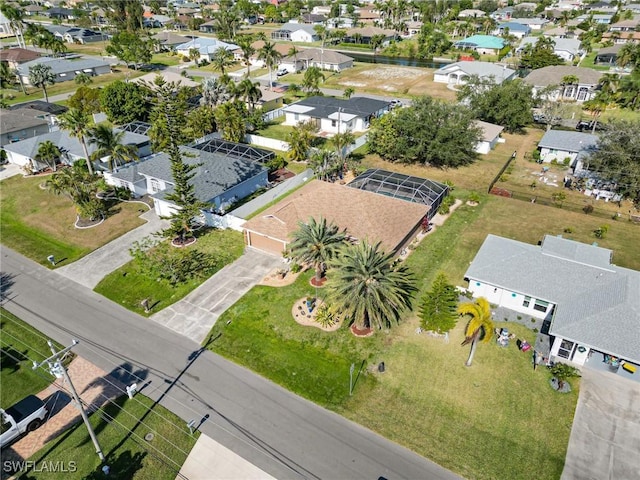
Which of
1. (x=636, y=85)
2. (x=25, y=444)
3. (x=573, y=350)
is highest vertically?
(x=636, y=85)

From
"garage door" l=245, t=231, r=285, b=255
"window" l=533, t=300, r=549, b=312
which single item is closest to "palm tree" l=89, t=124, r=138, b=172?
"garage door" l=245, t=231, r=285, b=255

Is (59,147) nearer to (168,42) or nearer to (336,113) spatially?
(336,113)

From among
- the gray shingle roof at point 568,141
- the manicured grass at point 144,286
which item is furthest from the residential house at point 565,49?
the manicured grass at point 144,286

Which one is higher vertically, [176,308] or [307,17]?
[307,17]

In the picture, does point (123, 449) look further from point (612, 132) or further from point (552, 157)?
point (552, 157)

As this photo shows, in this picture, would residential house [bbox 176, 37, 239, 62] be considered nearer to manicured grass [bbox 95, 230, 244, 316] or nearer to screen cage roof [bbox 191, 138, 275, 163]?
screen cage roof [bbox 191, 138, 275, 163]

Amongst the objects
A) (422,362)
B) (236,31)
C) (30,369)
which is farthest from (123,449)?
(236,31)
